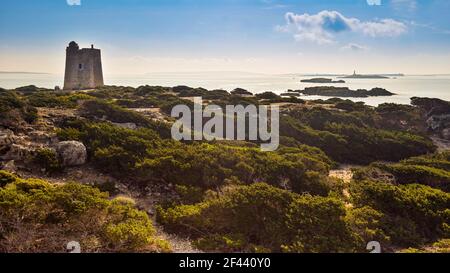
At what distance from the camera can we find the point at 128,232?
7883 mm

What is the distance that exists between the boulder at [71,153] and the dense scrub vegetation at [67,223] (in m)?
3.24

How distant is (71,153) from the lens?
12539 millimetres

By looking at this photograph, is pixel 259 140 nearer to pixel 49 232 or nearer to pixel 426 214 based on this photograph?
pixel 426 214

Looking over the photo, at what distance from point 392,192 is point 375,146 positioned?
1101cm

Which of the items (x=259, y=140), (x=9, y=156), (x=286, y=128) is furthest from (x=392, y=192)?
(x=9, y=156)

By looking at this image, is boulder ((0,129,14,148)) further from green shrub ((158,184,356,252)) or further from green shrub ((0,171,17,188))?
green shrub ((158,184,356,252))

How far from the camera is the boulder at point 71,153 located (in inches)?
490

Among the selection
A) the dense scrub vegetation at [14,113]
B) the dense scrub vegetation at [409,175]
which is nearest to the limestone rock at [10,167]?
the dense scrub vegetation at [14,113]

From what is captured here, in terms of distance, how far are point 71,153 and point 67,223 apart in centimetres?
487

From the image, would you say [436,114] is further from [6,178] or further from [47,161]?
[6,178]

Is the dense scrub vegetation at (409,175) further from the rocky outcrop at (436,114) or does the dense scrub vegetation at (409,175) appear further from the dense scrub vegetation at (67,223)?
the rocky outcrop at (436,114)

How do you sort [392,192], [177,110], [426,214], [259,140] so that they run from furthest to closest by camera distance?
1. [177,110]
2. [259,140]
3. [392,192]
4. [426,214]

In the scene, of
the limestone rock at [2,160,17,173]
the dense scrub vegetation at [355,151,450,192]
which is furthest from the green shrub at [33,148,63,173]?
the dense scrub vegetation at [355,151,450,192]

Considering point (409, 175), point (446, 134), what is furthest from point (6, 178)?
point (446, 134)
